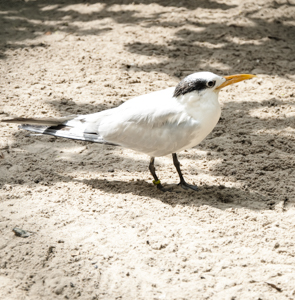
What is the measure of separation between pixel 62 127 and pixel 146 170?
3.10 ft

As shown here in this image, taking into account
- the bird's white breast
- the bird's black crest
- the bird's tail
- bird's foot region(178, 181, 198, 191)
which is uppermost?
the bird's black crest

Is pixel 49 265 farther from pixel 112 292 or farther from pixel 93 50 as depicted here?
pixel 93 50

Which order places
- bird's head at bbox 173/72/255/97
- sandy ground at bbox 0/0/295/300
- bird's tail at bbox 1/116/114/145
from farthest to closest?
→ 1. bird's tail at bbox 1/116/114/145
2. bird's head at bbox 173/72/255/97
3. sandy ground at bbox 0/0/295/300

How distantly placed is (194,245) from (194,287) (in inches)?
16.8

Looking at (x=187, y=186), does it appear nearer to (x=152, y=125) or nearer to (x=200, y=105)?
(x=152, y=125)

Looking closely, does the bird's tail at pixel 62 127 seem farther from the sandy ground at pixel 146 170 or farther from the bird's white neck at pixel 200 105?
the bird's white neck at pixel 200 105

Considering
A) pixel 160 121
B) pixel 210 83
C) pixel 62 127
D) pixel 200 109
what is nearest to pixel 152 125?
pixel 160 121

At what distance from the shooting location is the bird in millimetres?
3627

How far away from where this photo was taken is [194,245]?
10.6 feet

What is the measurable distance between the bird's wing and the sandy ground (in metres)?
0.46

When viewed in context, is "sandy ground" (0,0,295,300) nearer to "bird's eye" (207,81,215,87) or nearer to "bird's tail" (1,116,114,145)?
"bird's tail" (1,116,114,145)

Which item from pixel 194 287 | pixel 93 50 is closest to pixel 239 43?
pixel 93 50

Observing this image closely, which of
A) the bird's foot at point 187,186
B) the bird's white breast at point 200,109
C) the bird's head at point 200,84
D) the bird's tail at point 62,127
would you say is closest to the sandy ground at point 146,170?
the bird's foot at point 187,186

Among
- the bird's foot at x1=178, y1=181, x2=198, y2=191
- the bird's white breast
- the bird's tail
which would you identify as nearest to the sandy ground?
the bird's foot at x1=178, y1=181, x2=198, y2=191
